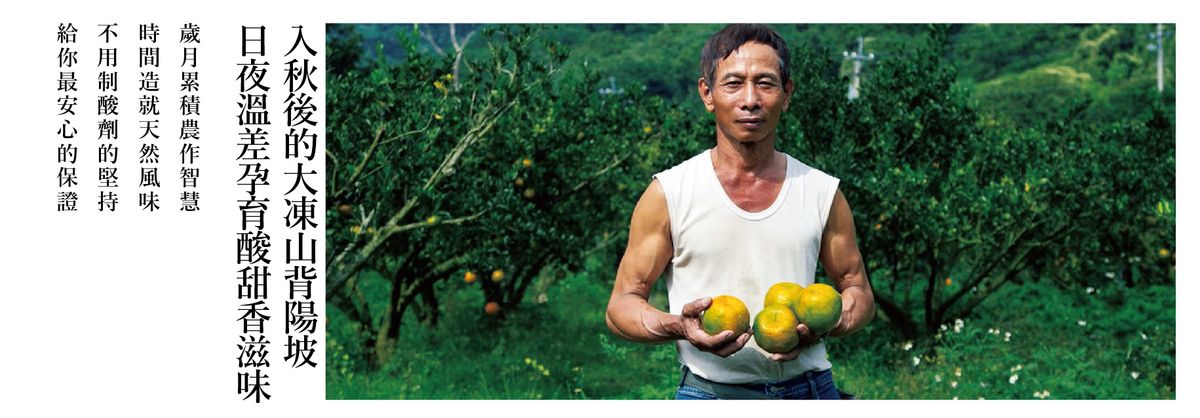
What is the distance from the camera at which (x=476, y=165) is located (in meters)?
7.71

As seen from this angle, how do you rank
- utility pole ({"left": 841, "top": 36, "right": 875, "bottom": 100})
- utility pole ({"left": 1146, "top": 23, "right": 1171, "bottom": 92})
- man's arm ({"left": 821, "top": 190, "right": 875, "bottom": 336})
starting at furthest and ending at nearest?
utility pole ({"left": 1146, "top": 23, "right": 1171, "bottom": 92}) → utility pole ({"left": 841, "top": 36, "right": 875, "bottom": 100}) → man's arm ({"left": 821, "top": 190, "right": 875, "bottom": 336})

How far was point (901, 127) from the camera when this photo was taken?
7945mm

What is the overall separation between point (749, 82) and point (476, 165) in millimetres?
4600

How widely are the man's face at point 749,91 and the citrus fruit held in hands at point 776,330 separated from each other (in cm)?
55

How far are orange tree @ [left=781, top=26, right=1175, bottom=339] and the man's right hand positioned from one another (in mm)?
4982

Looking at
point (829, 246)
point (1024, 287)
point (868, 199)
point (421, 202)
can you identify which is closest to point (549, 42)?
point (421, 202)

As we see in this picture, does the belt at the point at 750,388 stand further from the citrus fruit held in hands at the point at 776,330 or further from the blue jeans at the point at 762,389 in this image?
the citrus fruit held in hands at the point at 776,330

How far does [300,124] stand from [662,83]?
90.1 feet

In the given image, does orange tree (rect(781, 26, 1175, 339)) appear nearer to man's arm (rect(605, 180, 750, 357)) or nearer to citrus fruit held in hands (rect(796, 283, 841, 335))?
man's arm (rect(605, 180, 750, 357))

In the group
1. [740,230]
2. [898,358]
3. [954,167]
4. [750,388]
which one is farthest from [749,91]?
[898,358]

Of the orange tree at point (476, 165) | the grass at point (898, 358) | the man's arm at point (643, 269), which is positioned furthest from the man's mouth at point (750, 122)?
the grass at point (898, 358)

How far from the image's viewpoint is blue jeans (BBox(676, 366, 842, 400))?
3270 mm

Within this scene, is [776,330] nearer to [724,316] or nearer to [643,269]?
[724,316]

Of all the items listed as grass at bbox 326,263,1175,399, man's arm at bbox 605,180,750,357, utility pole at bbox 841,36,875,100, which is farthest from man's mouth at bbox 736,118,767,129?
utility pole at bbox 841,36,875,100
